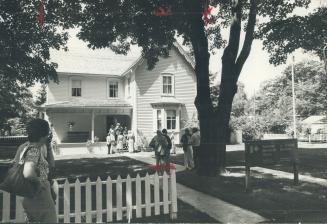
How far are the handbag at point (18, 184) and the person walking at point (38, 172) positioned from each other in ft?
0.16

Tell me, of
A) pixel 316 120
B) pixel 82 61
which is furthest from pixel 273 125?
pixel 82 61

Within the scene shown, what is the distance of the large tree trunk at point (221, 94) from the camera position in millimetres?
13414

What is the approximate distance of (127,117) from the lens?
1252 inches

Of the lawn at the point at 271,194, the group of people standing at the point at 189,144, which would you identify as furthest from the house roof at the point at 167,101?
the lawn at the point at 271,194

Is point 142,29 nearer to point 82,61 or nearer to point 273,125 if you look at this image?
point 82,61

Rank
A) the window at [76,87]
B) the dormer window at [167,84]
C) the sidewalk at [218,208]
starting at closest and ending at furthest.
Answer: the sidewalk at [218,208] → the window at [76,87] → the dormer window at [167,84]

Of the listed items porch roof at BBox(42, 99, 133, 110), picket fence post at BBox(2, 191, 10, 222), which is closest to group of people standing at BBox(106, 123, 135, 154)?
porch roof at BBox(42, 99, 133, 110)

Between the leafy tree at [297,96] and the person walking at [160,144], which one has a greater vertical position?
the leafy tree at [297,96]

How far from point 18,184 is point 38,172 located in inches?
15.2

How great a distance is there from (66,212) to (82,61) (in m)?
26.3

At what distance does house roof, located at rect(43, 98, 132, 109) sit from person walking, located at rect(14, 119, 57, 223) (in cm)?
2337

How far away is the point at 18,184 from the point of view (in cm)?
403

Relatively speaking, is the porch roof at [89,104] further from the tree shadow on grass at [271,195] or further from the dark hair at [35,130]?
the dark hair at [35,130]

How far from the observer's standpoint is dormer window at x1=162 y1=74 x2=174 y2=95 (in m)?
29.8
